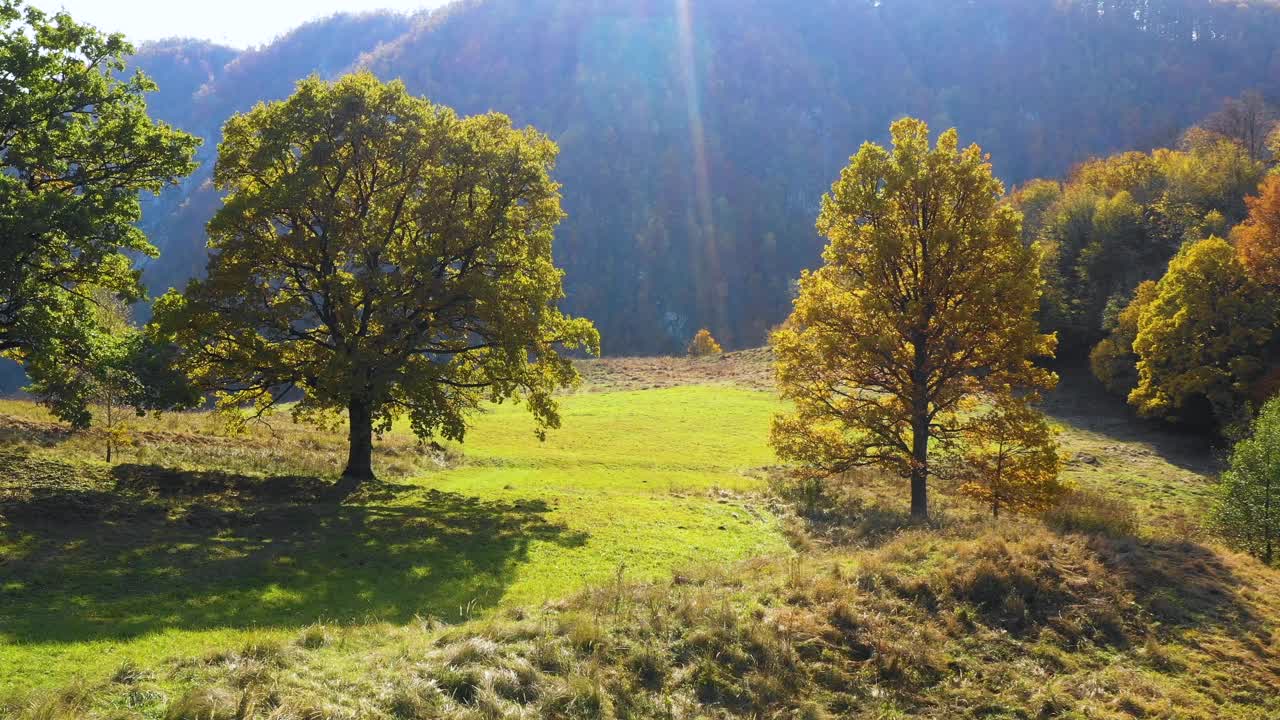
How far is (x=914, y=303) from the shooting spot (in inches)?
886

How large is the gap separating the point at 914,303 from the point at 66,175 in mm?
25736

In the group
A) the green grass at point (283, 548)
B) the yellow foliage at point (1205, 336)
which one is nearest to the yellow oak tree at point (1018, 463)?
the green grass at point (283, 548)

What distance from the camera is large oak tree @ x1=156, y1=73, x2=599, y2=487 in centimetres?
2223

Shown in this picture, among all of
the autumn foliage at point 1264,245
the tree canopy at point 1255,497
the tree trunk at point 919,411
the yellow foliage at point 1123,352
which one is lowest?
the tree canopy at point 1255,497

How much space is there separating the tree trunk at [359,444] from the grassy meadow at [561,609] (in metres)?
Answer: 1.87

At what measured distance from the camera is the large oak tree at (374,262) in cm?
2223

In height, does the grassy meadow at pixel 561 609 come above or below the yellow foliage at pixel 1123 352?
below

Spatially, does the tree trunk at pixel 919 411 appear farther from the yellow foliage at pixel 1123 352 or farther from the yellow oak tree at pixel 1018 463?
the yellow foliage at pixel 1123 352

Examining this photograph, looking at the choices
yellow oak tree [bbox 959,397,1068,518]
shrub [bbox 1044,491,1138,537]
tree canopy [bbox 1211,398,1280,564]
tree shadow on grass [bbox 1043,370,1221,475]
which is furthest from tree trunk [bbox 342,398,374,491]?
tree shadow on grass [bbox 1043,370,1221,475]

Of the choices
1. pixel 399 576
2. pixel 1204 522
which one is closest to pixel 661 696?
pixel 399 576

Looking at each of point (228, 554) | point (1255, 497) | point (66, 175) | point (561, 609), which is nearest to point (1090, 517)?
point (1255, 497)

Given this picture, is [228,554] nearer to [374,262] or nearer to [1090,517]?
[374,262]

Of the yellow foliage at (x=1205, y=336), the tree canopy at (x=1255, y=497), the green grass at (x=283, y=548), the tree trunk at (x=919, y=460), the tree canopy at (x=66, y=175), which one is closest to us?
the green grass at (x=283, y=548)

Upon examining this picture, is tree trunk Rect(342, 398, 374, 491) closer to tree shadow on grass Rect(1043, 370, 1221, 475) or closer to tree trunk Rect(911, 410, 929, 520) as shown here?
tree trunk Rect(911, 410, 929, 520)
